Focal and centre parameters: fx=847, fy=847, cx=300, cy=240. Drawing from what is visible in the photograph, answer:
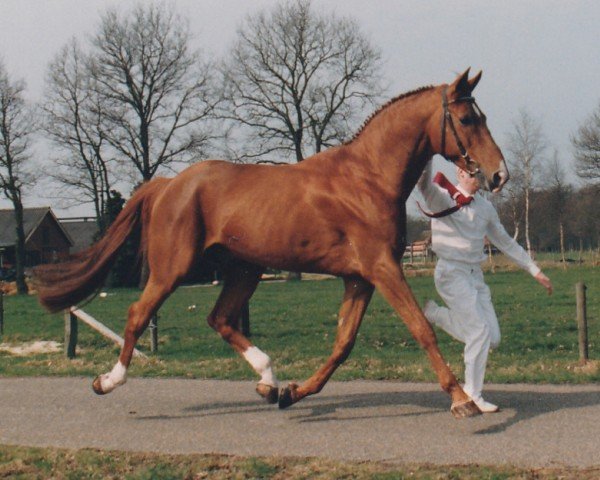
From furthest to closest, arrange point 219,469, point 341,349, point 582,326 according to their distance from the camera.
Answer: point 582,326 < point 341,349 < point 219,469

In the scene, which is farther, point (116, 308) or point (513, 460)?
point (116, 308)

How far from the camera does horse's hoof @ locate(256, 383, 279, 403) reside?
6.87 meters

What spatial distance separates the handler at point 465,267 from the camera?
21.3ft

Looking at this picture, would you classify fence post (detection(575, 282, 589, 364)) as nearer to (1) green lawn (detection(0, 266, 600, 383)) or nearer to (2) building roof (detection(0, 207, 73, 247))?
(1) green lawn (detection(0, 266, 600, 383))

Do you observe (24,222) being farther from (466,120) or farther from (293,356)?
(466,120)

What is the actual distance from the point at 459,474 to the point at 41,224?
72757 mm

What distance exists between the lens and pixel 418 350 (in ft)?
42.0

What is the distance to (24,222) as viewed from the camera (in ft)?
241

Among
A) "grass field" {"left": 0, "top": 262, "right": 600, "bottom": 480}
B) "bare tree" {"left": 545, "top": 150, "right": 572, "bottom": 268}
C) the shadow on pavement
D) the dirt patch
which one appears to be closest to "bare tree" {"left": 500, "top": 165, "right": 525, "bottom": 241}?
"bare tree" {"left": 545, "top": 150, "right": 572, "bottom": 268}

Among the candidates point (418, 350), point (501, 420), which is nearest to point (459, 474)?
point (501, 420)

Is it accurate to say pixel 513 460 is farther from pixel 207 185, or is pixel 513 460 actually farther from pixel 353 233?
pixel 207 185

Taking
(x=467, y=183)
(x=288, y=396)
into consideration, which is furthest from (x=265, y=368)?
(x=467, y=183)

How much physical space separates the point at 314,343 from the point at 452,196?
7675 mm

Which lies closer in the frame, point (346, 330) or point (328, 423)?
point (328, 423)
